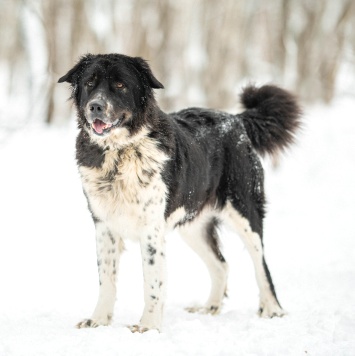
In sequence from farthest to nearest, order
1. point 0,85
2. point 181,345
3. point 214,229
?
1. point 0,85
2. point 214,229
3. point 181,345

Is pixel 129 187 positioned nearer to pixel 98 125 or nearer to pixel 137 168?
pixel 137 168

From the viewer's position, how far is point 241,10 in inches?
918

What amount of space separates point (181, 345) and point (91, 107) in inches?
76.5

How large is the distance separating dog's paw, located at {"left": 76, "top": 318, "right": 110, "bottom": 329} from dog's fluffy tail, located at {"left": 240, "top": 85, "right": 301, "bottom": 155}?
2.56 metres

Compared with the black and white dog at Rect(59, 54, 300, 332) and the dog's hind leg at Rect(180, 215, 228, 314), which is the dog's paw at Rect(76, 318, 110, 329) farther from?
the dog's hind leg at Rect(180, 215, 228, 314)

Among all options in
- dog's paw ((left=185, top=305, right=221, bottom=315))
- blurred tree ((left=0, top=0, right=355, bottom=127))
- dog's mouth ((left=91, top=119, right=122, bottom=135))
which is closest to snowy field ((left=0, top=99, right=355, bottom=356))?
dog's paw ((left=185, top=305, right=221, bottom=315))

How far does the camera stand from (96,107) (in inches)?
196

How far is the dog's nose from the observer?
16.3 feet

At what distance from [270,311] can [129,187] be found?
194 centimetres

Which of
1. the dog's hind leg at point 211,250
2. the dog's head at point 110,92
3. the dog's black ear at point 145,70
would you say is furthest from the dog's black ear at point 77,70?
the dog's hind leg at point 211,250

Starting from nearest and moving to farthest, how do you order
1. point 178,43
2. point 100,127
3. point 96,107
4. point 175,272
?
1. point 96,107
2. point 100,127
3. point 175,272
4. point 178,43

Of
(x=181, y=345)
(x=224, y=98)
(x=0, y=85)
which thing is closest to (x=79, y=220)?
(x=181, y=345)

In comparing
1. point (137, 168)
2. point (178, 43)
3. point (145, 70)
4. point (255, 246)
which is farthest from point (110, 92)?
point (178, 43)

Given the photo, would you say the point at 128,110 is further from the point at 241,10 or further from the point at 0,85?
the point at 0,85
